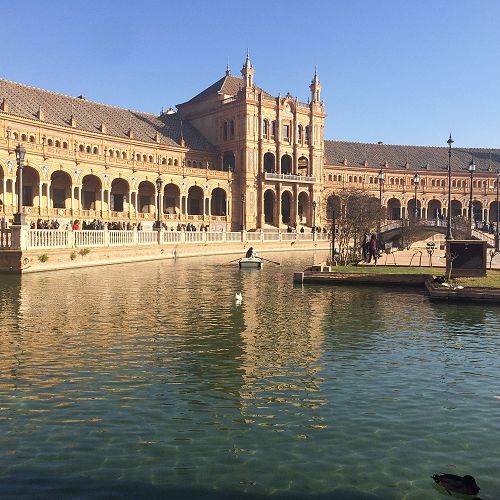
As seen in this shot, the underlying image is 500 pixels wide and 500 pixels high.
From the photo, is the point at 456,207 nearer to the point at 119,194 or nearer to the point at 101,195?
the point at 119,194

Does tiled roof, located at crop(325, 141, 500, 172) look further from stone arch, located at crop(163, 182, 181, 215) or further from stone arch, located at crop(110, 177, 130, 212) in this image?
stone arch, located at crop(110, 177, 130, 212)

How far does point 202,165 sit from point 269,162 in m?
10.9

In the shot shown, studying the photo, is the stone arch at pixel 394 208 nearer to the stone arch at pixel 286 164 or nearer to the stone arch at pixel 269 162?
the stone arch at pixel 286 164

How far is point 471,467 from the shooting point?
704 cm

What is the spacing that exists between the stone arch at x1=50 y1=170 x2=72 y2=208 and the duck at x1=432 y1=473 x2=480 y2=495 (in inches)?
2416

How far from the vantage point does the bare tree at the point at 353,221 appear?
39312mm

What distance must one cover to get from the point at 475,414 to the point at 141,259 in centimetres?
3607

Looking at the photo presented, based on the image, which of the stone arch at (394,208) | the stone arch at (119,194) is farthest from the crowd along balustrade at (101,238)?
the stone arch at (394,208)

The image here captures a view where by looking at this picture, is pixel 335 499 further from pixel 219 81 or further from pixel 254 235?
pixel 219 81

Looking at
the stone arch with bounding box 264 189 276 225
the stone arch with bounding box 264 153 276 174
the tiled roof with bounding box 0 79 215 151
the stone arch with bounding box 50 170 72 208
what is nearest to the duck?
the stone arch with bounding box 50 170 72 208

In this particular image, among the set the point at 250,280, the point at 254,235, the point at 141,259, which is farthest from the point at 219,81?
the point at 250,280

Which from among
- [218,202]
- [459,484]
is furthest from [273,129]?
[459,484]

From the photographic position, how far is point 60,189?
64188 mm

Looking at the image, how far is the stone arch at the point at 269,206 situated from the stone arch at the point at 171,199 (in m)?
16.8
